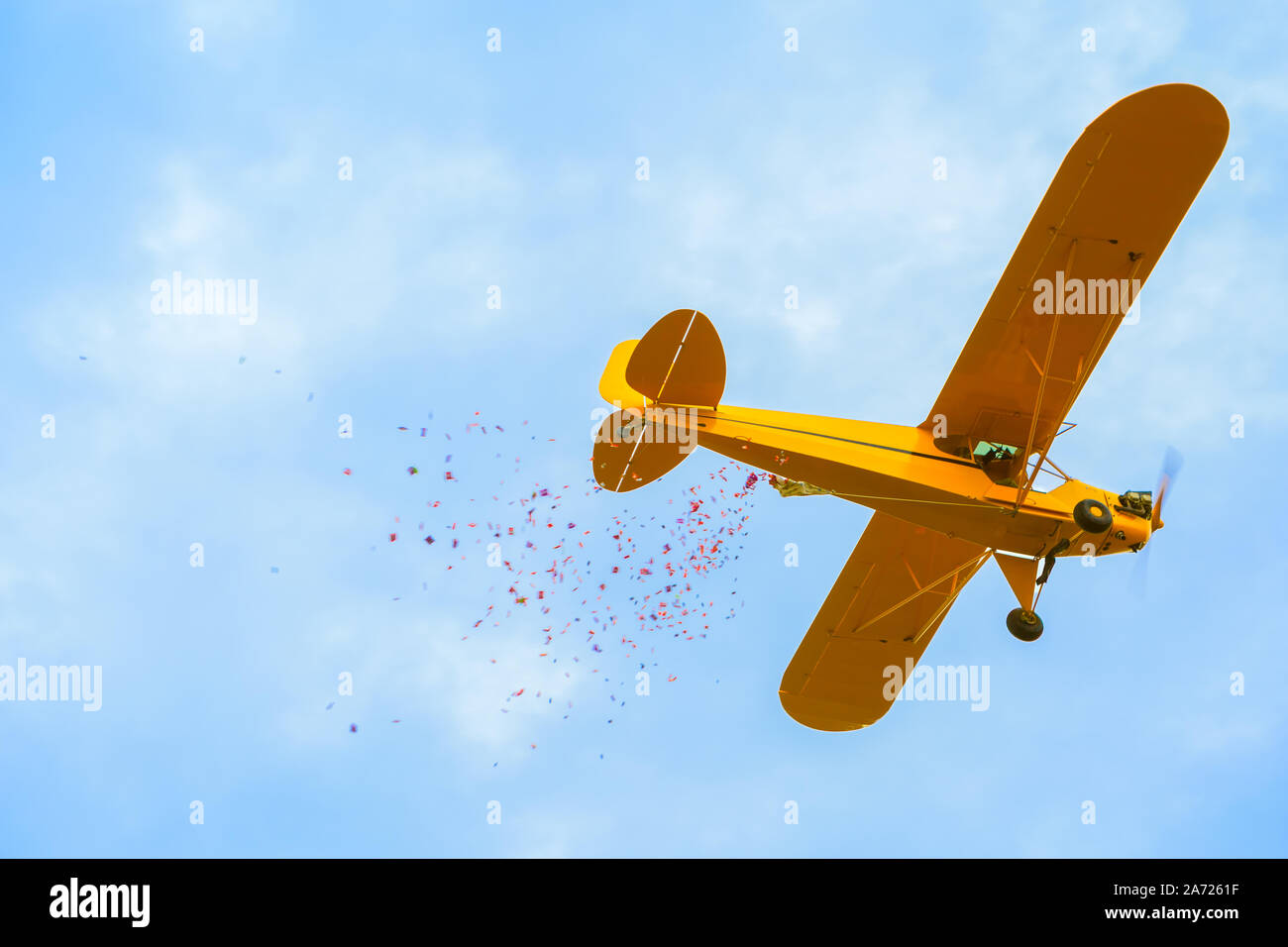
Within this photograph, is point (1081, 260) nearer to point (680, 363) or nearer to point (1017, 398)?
point (1017, 398)

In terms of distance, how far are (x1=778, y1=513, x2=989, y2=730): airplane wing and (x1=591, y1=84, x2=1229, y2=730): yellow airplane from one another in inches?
40.8

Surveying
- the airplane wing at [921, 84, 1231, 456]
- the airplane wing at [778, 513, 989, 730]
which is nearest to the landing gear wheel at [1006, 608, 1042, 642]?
the airplane wing at [778, 513, 989, 730]

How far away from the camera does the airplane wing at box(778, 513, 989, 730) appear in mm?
15594

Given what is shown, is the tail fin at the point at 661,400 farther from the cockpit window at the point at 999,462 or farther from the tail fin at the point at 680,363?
the cockpit window at the point at 999,462

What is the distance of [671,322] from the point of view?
12.4 m

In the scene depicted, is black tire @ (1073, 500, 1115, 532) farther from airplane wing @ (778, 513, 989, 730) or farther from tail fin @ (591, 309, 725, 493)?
tail fin @ (591, 309, 725, 493)

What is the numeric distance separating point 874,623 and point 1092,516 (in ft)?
14.9

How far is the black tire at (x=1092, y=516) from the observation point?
1277 cm

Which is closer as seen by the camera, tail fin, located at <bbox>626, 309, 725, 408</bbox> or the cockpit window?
tail fin, located at <bbox>626, 309, 725, 408</bbox>

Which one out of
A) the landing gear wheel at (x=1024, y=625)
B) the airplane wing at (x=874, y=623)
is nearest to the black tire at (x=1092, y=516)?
the landing gear wheel at (x=1024, y=625)

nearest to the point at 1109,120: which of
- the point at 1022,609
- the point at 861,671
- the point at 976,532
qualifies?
the point at 976,532

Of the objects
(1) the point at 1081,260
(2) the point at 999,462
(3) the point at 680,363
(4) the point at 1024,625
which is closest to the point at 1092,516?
(2) the point at 999,462

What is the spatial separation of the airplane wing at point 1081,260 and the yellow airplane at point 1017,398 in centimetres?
2
